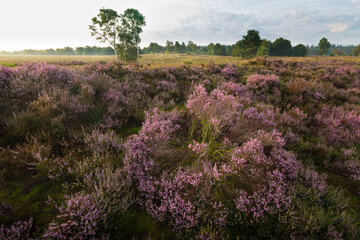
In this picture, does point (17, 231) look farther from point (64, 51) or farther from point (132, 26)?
point (64, 51)

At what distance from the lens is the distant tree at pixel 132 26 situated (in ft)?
113

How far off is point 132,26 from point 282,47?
67.6 metres

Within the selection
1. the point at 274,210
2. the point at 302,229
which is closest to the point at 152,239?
the point at 274,210

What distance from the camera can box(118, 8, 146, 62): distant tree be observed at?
113 feet

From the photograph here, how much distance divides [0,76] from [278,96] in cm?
1128

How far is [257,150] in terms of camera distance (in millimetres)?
2908

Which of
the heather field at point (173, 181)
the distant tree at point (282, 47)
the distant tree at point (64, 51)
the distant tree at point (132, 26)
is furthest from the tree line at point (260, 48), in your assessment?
the distant tree at point (64, 51)

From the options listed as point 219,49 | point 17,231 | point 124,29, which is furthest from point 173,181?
point 219,49

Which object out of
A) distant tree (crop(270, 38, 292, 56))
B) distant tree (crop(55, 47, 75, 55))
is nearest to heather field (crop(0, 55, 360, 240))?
distant tree (crop(270, 38, 292, 56))

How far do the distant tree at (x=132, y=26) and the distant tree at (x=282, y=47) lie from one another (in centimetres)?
6334

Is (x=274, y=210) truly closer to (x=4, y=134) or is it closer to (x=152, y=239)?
(x=152, y=239)

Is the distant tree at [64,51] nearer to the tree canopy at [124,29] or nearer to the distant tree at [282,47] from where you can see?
the tree canopy at [124,29]

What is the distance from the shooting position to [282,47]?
67.6 m

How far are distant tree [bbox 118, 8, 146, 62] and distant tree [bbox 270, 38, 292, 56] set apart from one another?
63.3 meters
